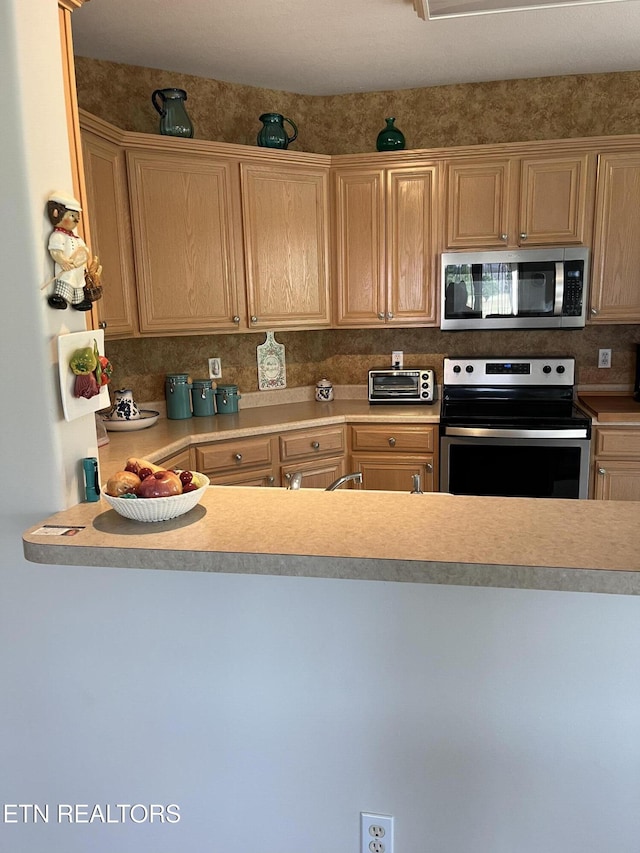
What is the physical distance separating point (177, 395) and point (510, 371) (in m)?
1.86

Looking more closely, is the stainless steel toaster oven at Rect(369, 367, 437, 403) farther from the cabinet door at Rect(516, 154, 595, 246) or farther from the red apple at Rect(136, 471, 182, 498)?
the red apple at Rect(136, 471, 182, 498)

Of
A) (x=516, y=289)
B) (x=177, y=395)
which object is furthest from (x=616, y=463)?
(x=177, y=395)

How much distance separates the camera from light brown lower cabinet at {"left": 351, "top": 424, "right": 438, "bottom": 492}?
3.45m

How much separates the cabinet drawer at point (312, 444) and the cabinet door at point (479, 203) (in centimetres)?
122

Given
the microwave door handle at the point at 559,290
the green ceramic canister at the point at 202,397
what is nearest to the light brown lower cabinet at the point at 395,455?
the green ceramic canister at the point at 202,397

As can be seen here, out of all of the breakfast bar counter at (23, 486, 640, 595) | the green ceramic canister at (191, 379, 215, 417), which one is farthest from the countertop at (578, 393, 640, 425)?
the green ceramic canister at (191, 379, 215, 417)

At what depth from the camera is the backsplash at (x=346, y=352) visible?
3.54 meters

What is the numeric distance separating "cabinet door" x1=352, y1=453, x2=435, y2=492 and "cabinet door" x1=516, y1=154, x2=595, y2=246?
1319 millimetres

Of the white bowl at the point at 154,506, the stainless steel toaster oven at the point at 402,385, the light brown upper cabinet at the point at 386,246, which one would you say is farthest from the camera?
the stainless steel toaster oven at the point at 402,385

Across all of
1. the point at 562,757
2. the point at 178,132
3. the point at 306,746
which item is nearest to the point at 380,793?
the point at 306,746

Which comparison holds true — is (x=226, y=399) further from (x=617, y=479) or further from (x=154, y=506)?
(x=154, y=506)

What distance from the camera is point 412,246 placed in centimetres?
359

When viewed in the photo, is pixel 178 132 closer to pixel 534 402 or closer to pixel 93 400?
pixel 93 400

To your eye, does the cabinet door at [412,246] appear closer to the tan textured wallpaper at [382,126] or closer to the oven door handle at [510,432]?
the tan textured wallpaper at [382,126]
